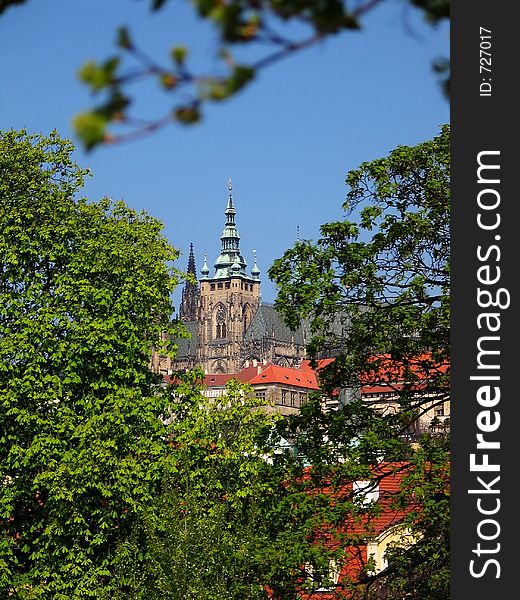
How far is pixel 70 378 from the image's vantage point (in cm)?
3269

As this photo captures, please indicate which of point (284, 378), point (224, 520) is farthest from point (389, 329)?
point (284, 378)

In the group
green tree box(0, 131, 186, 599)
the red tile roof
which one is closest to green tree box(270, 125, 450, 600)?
green tree box(0, 131, 186, 599)

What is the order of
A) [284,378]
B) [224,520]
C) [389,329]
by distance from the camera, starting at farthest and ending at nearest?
[284,378], [224,520], [389,329]

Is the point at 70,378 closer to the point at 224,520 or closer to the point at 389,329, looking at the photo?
the point at 224,520

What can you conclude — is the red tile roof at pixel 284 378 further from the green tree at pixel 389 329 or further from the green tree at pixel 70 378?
the green tree at pixel 389 329

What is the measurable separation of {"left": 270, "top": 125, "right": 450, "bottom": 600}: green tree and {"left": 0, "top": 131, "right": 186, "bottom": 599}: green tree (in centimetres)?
1039

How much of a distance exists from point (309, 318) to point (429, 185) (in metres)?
3.17

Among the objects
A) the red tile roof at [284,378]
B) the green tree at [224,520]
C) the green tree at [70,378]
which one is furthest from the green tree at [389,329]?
the red tile roof at [284,378]

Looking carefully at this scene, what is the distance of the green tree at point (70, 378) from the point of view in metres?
31.5

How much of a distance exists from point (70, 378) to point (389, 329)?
44.8 ft

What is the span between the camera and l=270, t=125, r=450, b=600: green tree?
19.7 m

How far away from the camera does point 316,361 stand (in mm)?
22328

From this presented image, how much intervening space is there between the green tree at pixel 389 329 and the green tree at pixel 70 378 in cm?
1039

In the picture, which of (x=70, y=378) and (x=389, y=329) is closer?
(x=389, y=329)
